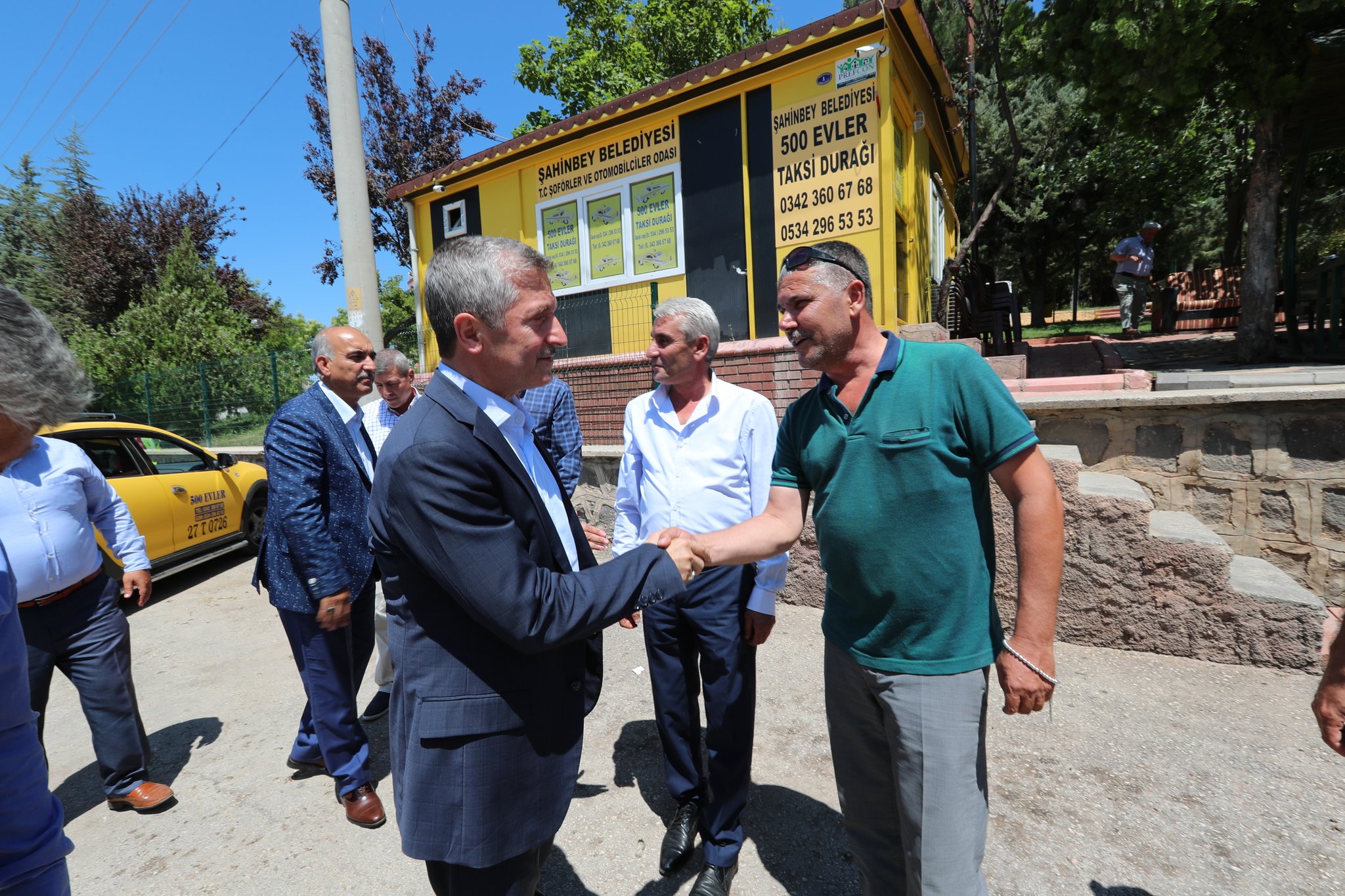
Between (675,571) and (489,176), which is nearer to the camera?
(675,571)

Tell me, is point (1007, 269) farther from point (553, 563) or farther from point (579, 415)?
point (553, 563)

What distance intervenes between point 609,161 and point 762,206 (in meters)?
2.46

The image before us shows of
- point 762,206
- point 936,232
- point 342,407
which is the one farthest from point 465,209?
point 342,407

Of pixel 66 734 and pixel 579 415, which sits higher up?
pixel 579 415

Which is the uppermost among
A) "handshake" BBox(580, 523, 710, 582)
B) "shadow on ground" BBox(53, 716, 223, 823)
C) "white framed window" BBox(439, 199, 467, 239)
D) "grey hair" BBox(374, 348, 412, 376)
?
"white framed window" BBox(439, 199, 467, 239)

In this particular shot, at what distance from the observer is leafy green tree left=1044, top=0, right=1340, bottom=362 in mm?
6262

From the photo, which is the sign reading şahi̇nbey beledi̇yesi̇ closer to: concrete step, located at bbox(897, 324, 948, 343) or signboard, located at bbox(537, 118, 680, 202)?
concrete step, located at bbox(897, 324, 948, 343)

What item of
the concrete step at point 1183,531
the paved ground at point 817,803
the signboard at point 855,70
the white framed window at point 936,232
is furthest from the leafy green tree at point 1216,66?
the paved ground at point 817,803

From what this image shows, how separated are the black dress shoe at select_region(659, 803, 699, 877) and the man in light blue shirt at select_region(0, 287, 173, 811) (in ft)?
8.02

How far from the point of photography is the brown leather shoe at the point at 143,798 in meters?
3.02

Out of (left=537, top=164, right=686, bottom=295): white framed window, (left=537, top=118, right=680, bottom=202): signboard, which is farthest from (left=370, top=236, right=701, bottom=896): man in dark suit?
(left=537, top=118, right=680, bottom=202): signboard

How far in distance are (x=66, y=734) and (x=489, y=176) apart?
27.4 feet

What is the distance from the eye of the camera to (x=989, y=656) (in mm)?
1721

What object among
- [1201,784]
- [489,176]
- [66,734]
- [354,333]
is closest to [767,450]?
[354,333]
